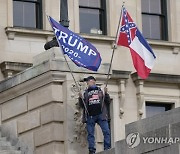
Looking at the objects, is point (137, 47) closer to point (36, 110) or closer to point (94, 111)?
point (94, 111)

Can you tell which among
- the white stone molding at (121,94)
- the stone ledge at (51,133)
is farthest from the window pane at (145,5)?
the stone ledge at (51,133)

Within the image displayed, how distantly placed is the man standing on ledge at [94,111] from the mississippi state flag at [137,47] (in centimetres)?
120

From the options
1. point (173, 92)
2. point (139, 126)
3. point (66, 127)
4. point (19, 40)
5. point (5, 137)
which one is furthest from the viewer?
point (173, 92)

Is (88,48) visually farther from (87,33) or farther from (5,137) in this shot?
(87,33)

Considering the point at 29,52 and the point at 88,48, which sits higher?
the point at 29,52

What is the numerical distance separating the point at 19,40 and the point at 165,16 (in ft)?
18.8

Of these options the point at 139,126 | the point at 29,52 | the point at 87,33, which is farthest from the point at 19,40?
the point at 139,126

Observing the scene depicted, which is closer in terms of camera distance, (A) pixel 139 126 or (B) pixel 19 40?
(A) pixel 139 126

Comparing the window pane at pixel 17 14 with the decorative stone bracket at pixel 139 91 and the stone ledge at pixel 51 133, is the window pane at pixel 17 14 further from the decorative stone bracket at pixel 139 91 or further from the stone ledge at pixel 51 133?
the stone ledge at pixel 51 133

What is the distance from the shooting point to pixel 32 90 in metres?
23.5

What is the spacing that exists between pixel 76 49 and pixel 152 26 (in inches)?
459

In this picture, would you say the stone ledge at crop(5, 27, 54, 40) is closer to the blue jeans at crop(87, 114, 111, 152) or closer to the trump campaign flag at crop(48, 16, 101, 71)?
the trump campaign flag at crop(48, 16, 101, 71)

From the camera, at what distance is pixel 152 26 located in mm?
A: 34625

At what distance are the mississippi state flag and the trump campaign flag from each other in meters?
0.70
